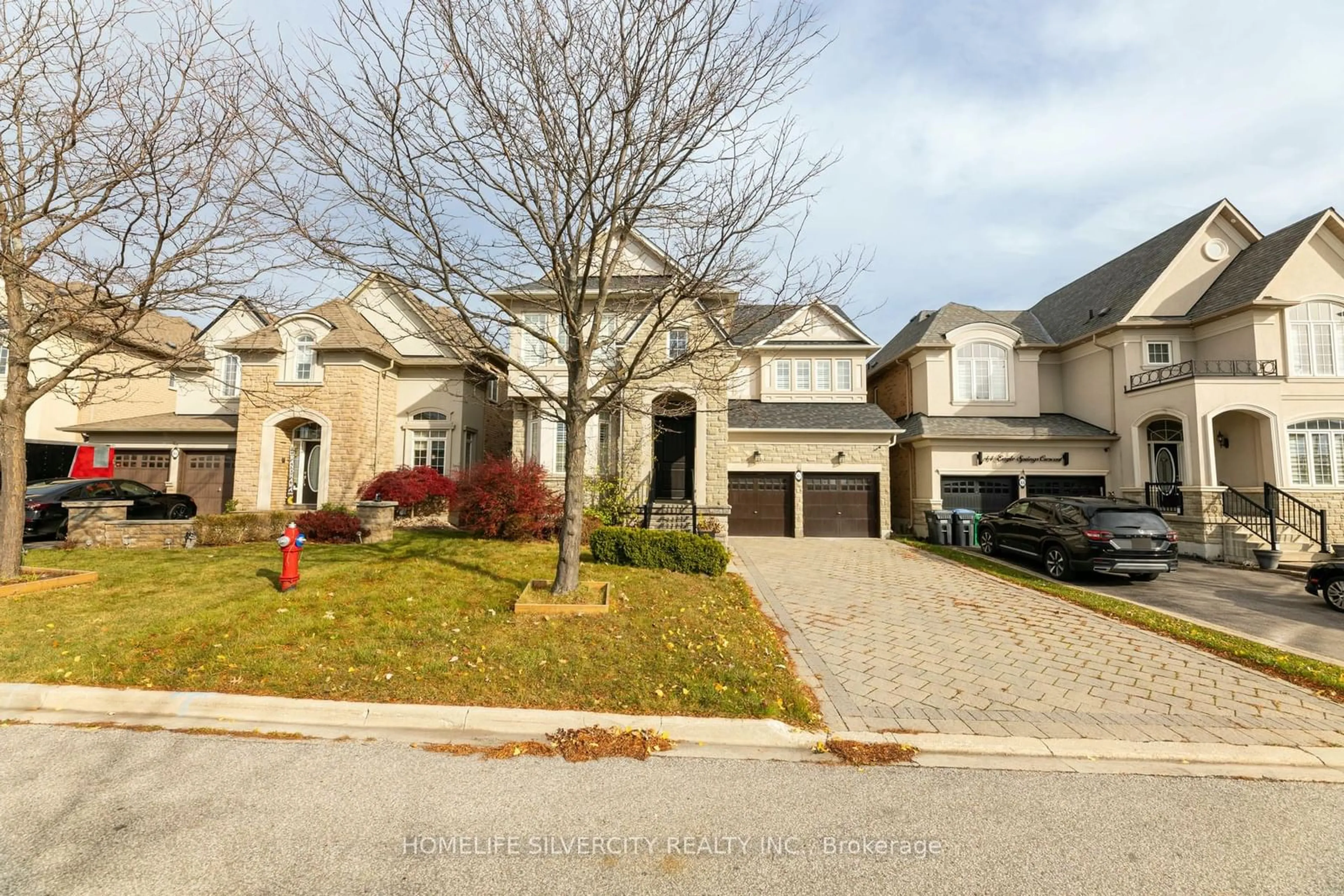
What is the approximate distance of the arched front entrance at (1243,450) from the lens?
51.9 feet

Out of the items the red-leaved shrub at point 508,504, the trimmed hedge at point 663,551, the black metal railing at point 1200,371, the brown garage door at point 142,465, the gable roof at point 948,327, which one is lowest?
the trimmed hedge at point 663,551

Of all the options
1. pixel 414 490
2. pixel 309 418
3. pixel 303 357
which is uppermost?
pixel 303 357

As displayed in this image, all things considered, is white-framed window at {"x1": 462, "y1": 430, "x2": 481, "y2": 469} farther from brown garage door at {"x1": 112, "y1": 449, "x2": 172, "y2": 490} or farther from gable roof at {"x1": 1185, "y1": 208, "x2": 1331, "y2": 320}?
gable roof at {"x1": 1185, "y1": 208, "x2": 1331, "y2": 320}

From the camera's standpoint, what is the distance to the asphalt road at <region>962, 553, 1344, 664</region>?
758 centimetres

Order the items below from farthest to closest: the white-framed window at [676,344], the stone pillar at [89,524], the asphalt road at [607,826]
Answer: the white-framed window at [676,344] → the stone pillar at [89,524] → the asphalt road at [607,826]

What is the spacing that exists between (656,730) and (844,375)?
1849 cm

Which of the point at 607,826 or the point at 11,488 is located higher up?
the point at 11,488

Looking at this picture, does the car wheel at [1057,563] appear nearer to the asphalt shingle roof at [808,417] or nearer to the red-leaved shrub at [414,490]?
the asphalt shingle roof at [808,417]

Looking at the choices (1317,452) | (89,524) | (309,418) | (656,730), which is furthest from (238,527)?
(1317,452)

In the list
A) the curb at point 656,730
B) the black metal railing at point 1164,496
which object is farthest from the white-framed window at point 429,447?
the black metal railing at point 1164,496

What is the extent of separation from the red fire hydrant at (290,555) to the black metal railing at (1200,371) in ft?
73.4

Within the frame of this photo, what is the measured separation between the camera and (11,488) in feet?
25.7

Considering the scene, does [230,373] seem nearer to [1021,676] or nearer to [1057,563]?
[1021,676]

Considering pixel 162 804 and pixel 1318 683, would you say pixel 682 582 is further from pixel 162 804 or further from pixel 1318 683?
pixel 1318 683
